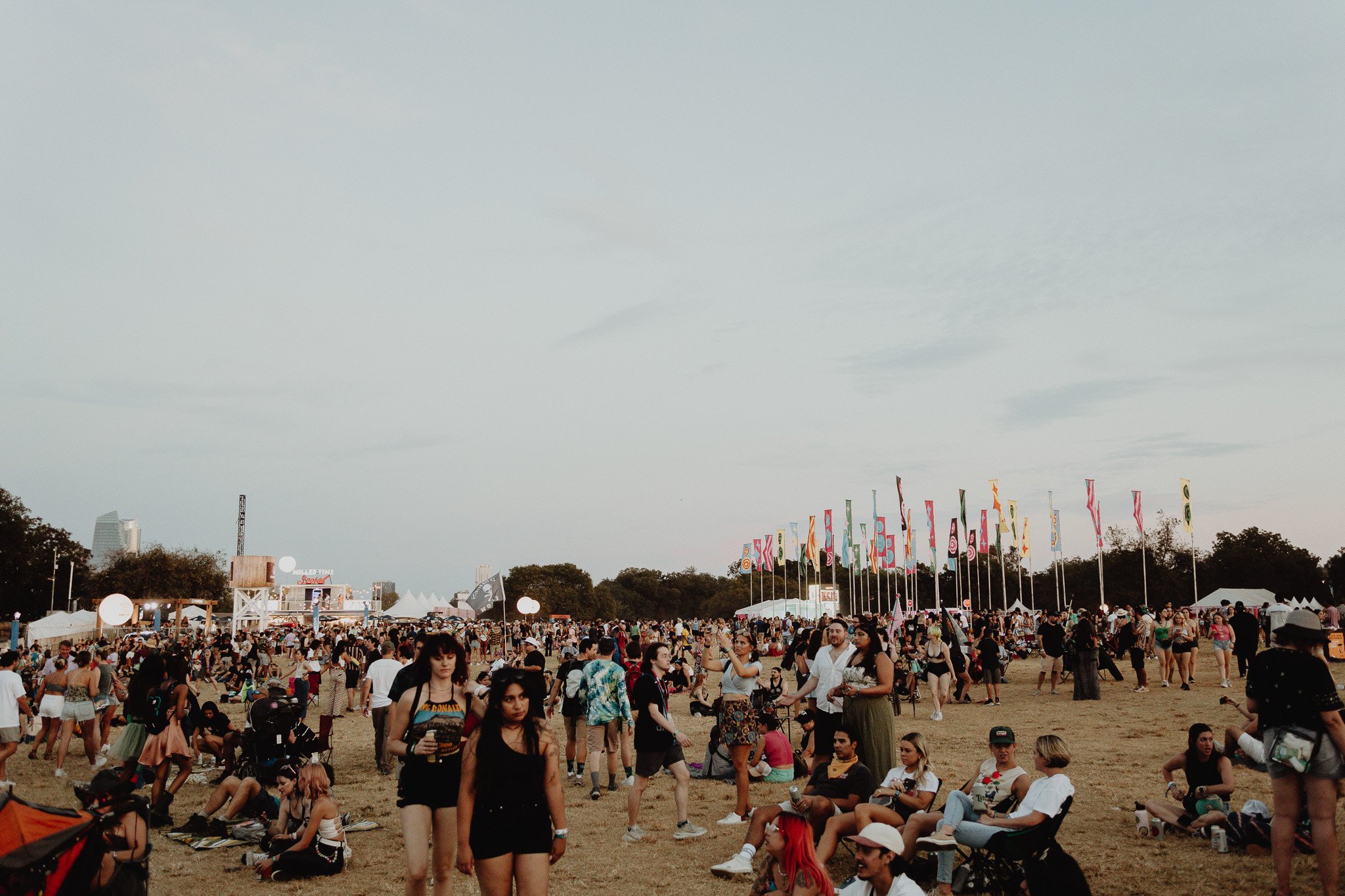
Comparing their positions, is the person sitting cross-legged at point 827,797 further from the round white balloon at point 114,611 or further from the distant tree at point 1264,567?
the distant tree at point 1264,567

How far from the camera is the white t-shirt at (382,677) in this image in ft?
37.0

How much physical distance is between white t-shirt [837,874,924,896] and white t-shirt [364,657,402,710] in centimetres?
731

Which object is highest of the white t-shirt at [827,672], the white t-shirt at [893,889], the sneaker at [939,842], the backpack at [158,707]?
the white t-shirt at [827,672]

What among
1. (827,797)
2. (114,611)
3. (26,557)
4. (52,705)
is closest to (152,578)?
(26,557)

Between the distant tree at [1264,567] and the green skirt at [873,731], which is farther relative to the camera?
the distant tree at [1264,567]

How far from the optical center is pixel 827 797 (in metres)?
6.62

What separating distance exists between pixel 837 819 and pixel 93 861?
4340 mm

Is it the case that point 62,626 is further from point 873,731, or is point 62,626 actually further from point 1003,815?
point 1003,815

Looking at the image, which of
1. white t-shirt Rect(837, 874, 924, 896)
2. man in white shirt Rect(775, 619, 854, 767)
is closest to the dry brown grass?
man in white shirt Rect(775, 619, 854, 767)

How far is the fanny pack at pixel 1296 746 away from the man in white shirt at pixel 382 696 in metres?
8.38

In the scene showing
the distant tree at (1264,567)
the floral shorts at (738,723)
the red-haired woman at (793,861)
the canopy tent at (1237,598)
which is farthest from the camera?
the distant tree at (1264,567)

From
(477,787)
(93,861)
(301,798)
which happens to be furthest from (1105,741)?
(93,861)

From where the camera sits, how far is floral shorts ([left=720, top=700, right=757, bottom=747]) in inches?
347

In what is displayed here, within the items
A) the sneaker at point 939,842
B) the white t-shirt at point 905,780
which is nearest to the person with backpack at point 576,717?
the white t-shirt at point 905,780
